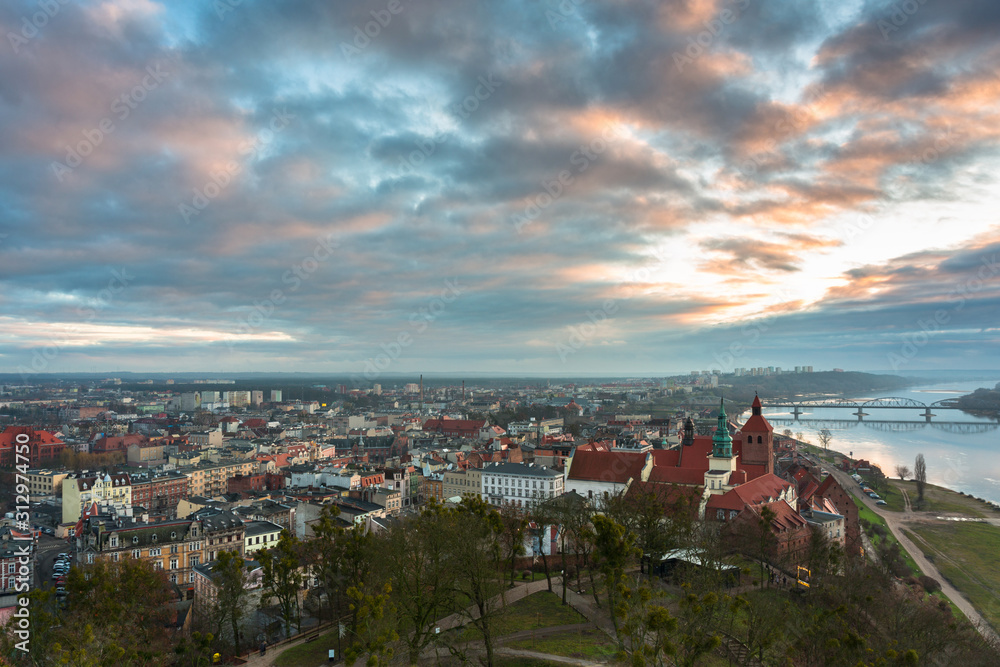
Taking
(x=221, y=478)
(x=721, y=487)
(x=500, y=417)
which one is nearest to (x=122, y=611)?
(x=721, y=487)

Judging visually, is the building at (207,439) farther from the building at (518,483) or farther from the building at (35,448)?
the building at (518,483)

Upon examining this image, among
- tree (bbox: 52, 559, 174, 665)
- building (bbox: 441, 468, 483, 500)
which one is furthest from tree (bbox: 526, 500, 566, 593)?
building (bbox: 441, 468, 483, 500)

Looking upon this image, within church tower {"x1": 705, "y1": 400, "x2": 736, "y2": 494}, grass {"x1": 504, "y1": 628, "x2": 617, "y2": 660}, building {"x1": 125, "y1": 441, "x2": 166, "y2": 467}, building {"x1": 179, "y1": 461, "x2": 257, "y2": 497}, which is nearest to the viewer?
grass {"x1": 504, "y1": 628, "x2": 617, "y2": 660}

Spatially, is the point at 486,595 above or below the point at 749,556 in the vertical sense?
above

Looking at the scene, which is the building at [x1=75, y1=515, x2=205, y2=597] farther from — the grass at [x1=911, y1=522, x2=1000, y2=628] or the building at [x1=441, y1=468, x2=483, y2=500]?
the grass at [x1=911, y1=522, x2=1000, y2=628]

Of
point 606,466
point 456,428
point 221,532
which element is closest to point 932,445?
point 456,428

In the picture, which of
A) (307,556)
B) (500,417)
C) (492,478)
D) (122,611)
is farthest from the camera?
(500,417)

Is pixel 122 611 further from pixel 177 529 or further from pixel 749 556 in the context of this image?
pixel 749 556
